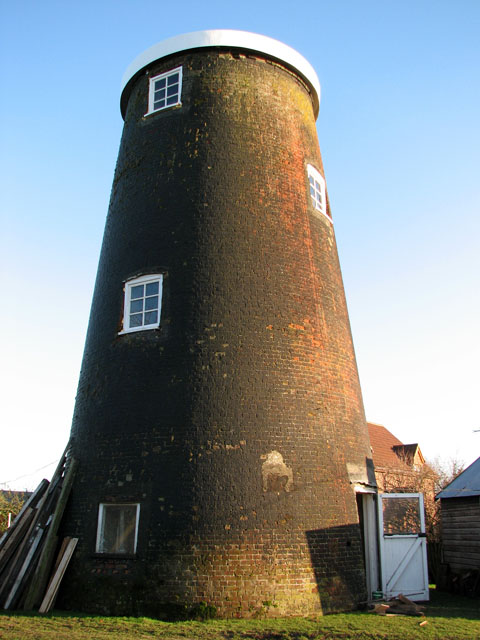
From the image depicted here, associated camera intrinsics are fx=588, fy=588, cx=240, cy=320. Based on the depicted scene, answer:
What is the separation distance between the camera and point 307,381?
11547mm

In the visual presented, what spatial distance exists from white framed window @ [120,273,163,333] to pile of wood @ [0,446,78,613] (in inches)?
120

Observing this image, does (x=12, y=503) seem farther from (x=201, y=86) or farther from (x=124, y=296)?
(x=201, y=86)

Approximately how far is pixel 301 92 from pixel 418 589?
11.7 meters

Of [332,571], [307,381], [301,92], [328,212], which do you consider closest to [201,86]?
[301,92]

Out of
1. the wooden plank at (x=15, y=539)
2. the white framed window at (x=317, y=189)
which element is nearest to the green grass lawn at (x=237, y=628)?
the wooden plank at (x=15, y=539)

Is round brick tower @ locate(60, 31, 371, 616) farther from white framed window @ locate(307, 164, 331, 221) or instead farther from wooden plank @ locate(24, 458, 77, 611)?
wooden plank @ locate(24, 458, 77, 611)

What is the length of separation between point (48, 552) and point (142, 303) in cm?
505

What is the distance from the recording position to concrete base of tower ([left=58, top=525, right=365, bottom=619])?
9.66 m

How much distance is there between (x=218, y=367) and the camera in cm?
1102

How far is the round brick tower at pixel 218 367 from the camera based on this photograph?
10.1m

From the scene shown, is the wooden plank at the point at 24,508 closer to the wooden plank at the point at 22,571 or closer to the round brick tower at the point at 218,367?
the wooden plank at the point at 22,571

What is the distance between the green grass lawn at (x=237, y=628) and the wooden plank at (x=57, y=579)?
13.0 inches

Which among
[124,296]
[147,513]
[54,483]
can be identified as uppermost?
[124,296]

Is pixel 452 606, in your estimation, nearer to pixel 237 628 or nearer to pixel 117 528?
pixel 237 628
